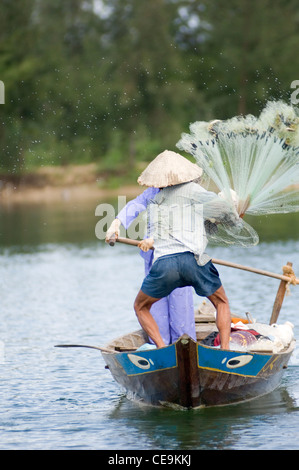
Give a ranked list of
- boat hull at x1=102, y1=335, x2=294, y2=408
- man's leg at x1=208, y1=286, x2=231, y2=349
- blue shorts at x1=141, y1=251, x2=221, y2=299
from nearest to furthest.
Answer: boat hull at x1=102, y1=335, x2=294, y2=408 → blue shorts at x1=141, y1=251, x2=221, y2=299 → man's leg at x1=208, y1=286, x2=231, y2=349

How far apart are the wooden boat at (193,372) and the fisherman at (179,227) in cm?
55

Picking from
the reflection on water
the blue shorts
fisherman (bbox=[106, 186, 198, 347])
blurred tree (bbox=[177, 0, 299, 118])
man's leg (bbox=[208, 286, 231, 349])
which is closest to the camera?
the blue shorts

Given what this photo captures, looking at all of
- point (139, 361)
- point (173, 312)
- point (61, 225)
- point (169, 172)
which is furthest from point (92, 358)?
point (61, 225)

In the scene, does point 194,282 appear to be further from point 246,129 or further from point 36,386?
point 36,386

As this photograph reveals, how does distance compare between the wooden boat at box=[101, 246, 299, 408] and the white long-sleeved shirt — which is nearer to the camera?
the wooden boat at box=[101, 246, 299, 408]

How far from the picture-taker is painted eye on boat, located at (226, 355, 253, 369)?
8367 millimetres

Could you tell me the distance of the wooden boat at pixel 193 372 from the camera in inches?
322

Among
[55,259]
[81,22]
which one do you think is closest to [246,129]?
[55,259]

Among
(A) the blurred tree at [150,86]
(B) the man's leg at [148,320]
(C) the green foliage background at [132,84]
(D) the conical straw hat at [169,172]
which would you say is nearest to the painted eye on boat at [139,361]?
(B) the man's leg at [148,320]

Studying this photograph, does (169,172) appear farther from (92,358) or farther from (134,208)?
(92,358)

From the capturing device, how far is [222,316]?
8648 mm

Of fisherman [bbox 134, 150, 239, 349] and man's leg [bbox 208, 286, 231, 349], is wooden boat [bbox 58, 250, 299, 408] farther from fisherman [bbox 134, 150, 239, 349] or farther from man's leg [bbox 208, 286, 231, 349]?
fisherman [bbox 134, 150, 239, 349]

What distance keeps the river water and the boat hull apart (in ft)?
0.54

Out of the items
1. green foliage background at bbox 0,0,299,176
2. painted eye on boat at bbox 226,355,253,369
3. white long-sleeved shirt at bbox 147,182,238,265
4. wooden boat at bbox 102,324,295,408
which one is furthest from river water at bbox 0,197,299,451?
green foliage background at bbox 0,0,299,176
